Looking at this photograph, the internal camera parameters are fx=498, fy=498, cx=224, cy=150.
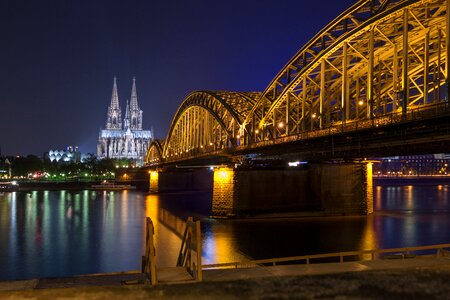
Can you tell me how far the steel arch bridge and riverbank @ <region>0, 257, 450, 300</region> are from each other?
76.5 feet

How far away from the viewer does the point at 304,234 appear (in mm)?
48625

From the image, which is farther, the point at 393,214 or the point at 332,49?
the point at 393,214

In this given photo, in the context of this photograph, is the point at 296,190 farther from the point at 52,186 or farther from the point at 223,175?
the point at 52,186

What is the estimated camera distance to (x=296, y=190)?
62156 millimetres

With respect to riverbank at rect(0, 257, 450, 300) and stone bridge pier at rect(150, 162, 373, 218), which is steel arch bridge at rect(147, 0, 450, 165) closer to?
stone bridge pier at rect(150, 162, 373, 218)

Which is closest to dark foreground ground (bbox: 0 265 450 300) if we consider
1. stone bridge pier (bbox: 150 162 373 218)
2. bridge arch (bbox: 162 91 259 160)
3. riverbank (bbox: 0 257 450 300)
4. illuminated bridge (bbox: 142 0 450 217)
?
riverbank (bbox: 0 257 450 300)

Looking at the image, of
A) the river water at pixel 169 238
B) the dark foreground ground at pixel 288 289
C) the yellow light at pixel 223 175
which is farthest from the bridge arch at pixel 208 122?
the dark foreground ground at pixel 288 289

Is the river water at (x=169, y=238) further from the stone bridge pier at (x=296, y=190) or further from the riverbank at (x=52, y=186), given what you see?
the riverbank at (x=52, y=186)

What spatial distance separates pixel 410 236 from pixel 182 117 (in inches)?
3024

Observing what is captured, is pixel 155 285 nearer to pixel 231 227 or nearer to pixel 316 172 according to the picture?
pixel 231 227

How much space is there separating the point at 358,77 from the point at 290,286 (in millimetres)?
47979

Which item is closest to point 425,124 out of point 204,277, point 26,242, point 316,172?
point 204,277

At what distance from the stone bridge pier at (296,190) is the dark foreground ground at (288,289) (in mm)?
46559

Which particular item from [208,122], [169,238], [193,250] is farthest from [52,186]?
[193,250]
